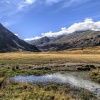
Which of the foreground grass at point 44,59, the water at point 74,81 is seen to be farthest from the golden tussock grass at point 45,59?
the water at point 74,81

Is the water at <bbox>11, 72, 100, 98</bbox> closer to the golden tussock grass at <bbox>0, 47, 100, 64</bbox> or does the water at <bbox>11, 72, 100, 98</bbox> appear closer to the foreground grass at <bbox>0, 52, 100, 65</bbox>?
the foreground grass at <bbox>0, 52, 100, 65</bbox>

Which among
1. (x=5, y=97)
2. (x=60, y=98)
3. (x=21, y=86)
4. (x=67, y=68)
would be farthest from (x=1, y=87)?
(x=67, y=68)

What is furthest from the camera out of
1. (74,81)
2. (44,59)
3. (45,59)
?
(44,59)

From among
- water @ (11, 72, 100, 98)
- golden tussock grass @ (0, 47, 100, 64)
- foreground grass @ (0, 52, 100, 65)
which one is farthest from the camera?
golden tussock grass @ (0, 47, 100, 64)

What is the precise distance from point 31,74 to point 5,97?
25.5 meters

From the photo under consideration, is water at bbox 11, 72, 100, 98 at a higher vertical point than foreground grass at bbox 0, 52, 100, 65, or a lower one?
lower

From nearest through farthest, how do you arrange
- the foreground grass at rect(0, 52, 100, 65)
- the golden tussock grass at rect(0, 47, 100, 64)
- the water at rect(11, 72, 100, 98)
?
1. the water at rect(11, 72, 100, 98)
2. the foreground grass at rect(0, 52, 100, 65)
3. the golden tussock grass at rect(0, 47, 100, 64)

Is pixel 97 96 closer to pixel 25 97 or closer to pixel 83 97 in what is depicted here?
pixel 83 97

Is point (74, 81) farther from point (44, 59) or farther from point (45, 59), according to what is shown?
point (44, 59)

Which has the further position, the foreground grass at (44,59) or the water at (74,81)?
the foreground grass at (44,59)

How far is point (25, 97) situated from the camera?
23062 mm

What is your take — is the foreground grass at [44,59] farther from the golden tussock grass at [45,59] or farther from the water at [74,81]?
the water at [74,81]

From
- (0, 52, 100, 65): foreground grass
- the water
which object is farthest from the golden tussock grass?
the water

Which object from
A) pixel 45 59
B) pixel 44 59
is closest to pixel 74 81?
pixel 45 59
